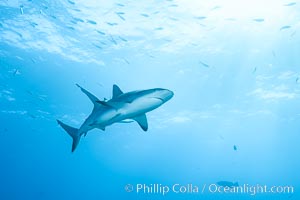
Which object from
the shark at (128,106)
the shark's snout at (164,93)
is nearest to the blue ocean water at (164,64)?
the shark at (128,106)

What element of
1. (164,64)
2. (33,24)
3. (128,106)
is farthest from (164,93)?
(164,64)

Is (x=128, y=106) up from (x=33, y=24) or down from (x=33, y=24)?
down

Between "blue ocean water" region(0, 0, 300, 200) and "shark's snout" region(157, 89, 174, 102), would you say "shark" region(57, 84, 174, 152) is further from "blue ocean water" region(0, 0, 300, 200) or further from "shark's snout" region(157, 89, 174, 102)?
"blue ocean water" region(0, 0, 300, 200)

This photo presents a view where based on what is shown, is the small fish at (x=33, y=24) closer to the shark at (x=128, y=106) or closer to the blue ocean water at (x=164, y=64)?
the blue ocean water at (x=164, y=64)

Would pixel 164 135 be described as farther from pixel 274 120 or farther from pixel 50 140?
pixel 50 140

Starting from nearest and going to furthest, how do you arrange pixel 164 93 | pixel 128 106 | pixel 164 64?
pixel 164 93, pixel 128 106, pixel 164 64

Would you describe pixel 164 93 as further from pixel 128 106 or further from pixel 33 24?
pixel 33 24

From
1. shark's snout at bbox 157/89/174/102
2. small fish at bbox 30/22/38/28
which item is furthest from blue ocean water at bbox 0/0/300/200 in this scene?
shark's snout at bbox 157/89/174/102

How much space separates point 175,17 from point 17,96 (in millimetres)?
22899

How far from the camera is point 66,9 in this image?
16234 millimetres

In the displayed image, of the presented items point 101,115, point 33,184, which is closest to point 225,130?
point 101,115

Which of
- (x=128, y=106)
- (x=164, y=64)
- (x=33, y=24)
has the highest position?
(x=164, y=64)

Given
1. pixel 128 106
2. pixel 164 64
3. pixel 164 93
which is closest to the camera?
pixel 164 93

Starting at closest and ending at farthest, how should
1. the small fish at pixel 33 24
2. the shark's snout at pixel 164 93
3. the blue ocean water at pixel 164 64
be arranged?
the shark's snout at pixel 164 93 → the blue ocean water at pixel 164 64 → the small fish at pixel 33 24
